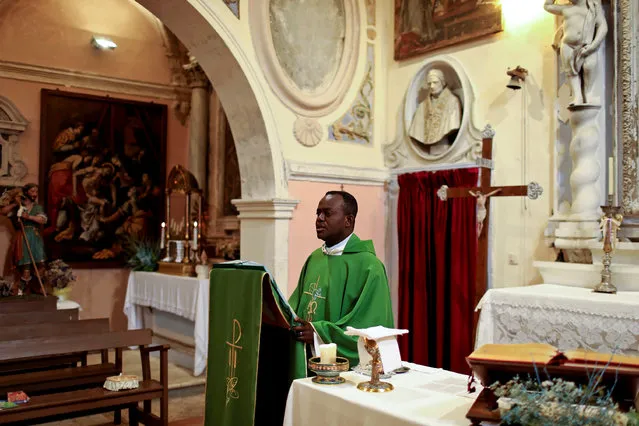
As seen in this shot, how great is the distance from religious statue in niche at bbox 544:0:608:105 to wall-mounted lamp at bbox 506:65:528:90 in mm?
583

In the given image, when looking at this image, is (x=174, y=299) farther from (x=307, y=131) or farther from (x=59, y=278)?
(x=307, y=131)

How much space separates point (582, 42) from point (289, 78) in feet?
9.50

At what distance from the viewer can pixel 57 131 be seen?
966 centimetres

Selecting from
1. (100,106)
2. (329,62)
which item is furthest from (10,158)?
(329,62)

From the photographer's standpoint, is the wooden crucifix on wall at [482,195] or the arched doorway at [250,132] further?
the arched doorway at [250,132]

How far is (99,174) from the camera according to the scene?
33.1ft

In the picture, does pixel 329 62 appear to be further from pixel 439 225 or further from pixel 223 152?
pixel 223 152

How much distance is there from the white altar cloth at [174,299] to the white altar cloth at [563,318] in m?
3.20

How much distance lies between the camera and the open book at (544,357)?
2283 mm

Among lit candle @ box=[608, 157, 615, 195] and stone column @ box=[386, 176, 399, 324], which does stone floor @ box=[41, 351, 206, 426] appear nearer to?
stone column @ box=[386, 176, 399, 324]

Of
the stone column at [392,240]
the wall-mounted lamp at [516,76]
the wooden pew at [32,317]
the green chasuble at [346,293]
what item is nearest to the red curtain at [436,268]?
the stone column at [392,240]

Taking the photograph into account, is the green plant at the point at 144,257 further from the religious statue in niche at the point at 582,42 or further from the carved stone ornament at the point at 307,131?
the religious statue in niche at the point at 582,42

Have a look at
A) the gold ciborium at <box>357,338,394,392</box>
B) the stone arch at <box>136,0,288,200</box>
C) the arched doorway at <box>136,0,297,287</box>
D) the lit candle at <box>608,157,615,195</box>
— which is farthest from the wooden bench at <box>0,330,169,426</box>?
the lit candle at <box>608,157,615,195</box>

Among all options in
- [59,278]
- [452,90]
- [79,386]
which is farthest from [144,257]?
[452,90]
